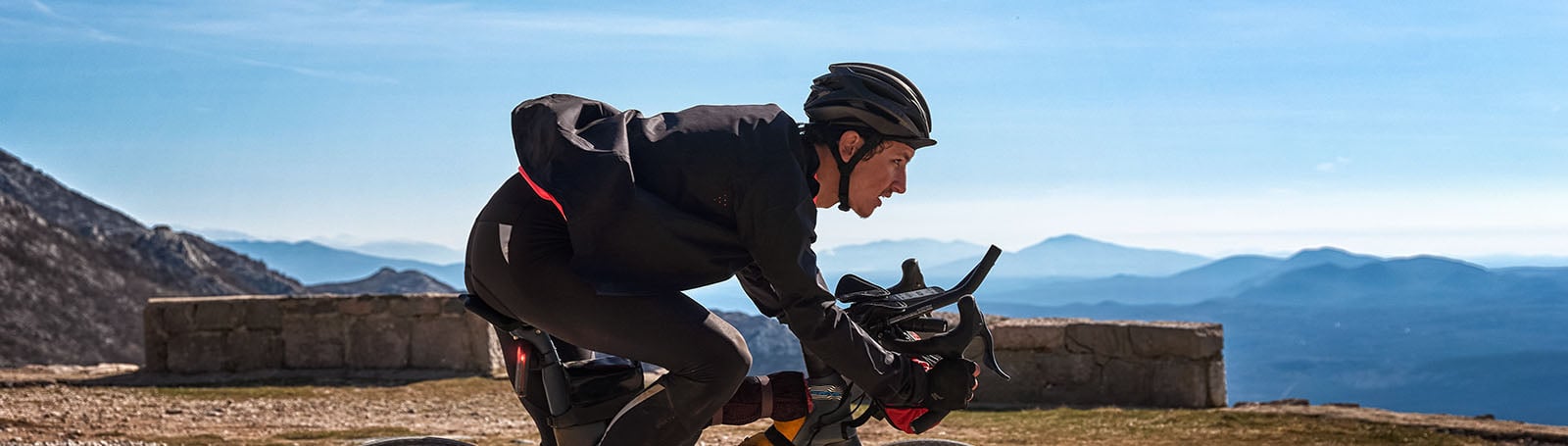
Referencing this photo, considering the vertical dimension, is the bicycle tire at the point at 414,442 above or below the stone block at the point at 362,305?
below

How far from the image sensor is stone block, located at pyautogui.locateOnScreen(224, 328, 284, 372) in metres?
13.2

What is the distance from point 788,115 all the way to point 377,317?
1056 cm

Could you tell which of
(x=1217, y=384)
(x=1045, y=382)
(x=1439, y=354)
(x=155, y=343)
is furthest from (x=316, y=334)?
(x=1439, y=354)

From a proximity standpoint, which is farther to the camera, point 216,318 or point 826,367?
point 216,318

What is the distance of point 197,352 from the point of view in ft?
43.2

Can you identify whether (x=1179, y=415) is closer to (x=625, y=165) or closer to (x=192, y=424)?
(x=192, y=424)

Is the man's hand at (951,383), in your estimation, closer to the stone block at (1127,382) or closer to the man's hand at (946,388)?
Answer: the man's hand at (946,388)

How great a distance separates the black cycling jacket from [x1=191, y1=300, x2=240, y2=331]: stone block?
1111cm

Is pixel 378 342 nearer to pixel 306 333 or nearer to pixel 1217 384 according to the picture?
pixel 306 333

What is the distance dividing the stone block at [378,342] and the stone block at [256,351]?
2.44ft

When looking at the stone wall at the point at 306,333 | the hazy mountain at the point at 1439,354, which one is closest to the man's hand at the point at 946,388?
the stone wall at the point at 306,333

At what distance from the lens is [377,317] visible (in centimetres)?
1302

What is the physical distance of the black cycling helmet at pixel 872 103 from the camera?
10.9 feet

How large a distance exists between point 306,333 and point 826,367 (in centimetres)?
1093
